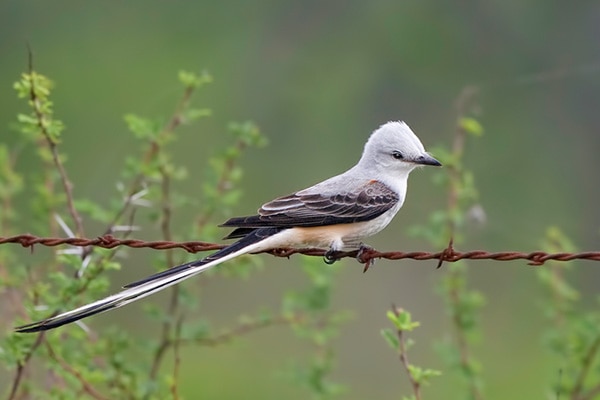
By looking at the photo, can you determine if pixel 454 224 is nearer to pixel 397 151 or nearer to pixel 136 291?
pixel 397 151

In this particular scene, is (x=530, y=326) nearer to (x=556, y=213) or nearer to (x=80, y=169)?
(x=556, y=213)

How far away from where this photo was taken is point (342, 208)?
5.23 m

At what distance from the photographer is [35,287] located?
554 cm

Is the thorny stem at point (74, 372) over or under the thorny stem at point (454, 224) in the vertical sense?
under

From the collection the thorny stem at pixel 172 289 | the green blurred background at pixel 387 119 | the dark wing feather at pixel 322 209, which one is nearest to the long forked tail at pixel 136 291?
the dark wing feather at pixel 322 209

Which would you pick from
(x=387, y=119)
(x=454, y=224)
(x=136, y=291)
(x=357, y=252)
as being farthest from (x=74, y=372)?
(x=387, y=119)

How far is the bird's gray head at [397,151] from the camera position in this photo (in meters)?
5.51

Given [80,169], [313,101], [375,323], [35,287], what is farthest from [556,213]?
[35,287]

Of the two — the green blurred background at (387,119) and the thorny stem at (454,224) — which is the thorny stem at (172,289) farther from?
the green blurred background at (387,119)

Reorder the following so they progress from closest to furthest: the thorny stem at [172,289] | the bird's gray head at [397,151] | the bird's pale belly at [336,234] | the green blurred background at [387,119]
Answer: the bird's pale belly at [336,234] → the bird's gray head at [397,151] → the thorny stem at [172,289] → the green blurred background at [387,119]

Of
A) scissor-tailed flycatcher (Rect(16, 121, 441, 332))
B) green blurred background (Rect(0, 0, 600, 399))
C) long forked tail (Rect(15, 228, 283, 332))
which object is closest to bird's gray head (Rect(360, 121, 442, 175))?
scissor-tailed flycatcher (Rect(16, 121, 441, 332))

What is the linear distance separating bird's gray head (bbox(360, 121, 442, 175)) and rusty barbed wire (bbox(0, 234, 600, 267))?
64 centimetres

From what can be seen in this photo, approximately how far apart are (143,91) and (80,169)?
6.34 ft

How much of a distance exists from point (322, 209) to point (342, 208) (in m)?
0.10
